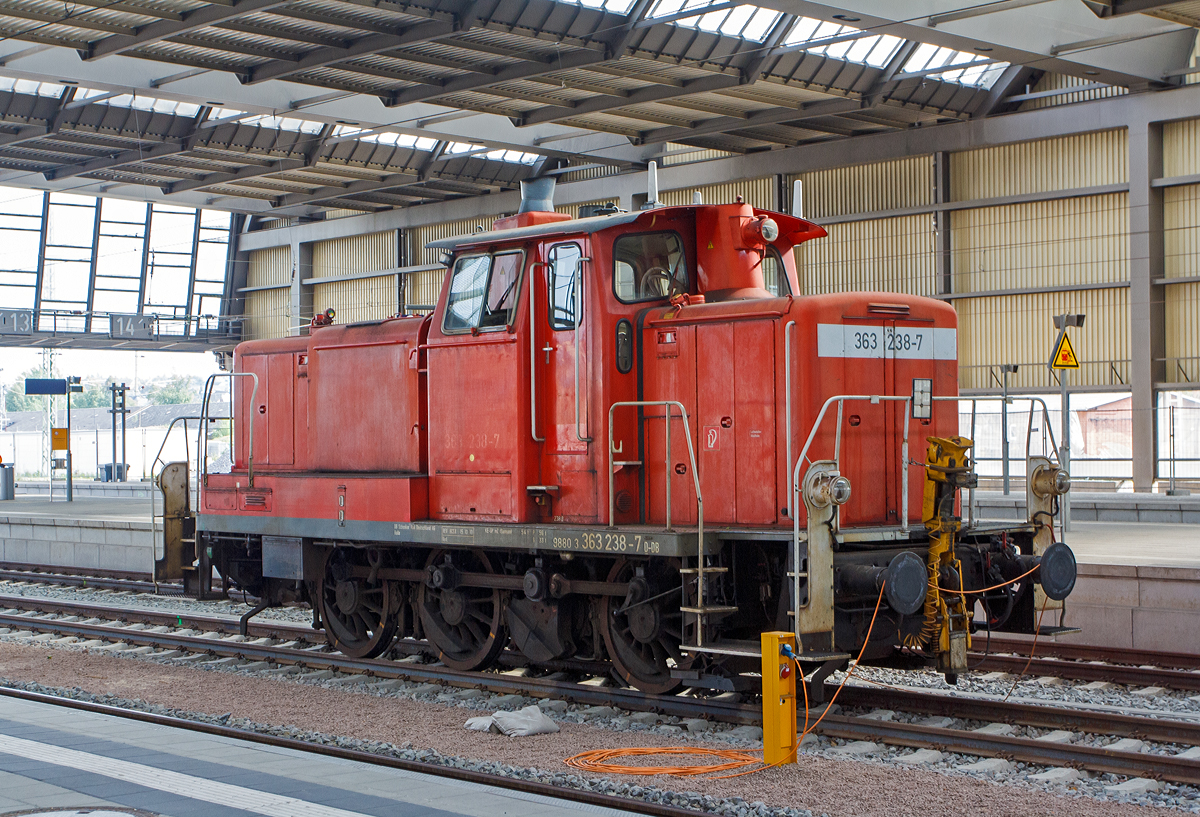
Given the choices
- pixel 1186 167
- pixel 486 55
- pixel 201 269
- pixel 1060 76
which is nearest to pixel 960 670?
pixel 486 55

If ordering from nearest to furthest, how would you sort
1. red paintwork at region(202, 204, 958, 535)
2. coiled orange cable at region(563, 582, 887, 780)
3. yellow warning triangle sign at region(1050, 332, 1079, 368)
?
coiled orange cable at region(563, 582, 887, 780)
red paintwork at region(202, 204, 958, 535)
yellow warning triangle sign at region(1050, 332, 1079, 368)

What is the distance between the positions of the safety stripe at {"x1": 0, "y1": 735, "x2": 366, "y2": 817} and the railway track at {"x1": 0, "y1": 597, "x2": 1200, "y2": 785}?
332cm

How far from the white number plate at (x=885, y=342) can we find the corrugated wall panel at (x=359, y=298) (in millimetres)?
28150

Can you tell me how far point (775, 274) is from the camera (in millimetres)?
9203

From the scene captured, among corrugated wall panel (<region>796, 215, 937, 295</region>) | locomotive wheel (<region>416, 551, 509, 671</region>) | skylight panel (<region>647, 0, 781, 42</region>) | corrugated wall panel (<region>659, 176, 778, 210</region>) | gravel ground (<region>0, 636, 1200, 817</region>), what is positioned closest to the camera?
gravel ground (<region>0, 636, 1200, 817</region>)

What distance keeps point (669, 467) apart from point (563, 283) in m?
1.74

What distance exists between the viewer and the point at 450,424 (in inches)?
381

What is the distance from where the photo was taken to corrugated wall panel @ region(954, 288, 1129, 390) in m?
24.9

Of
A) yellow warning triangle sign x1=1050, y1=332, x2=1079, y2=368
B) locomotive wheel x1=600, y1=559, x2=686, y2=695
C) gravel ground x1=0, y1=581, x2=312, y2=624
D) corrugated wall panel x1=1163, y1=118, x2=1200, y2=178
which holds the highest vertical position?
corrugated wall panel x1=1163, y1=118, x2=1200, y2=178

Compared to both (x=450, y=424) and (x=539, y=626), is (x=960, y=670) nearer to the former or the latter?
(x=539, y=626)

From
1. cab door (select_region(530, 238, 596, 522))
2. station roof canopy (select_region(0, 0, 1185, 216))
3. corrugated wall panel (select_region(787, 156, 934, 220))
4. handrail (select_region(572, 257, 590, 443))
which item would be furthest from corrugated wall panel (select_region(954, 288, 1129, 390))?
handrail (select_region(572, 257, 590, 443))

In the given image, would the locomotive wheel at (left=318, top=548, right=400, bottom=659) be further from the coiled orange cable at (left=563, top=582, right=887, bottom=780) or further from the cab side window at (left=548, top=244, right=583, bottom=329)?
the coiled orange cable at (left=563, top=582, right=887, bottom=780)

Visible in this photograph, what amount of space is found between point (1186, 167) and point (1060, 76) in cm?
341

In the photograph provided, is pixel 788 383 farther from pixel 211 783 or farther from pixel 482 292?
pixel 211 783
